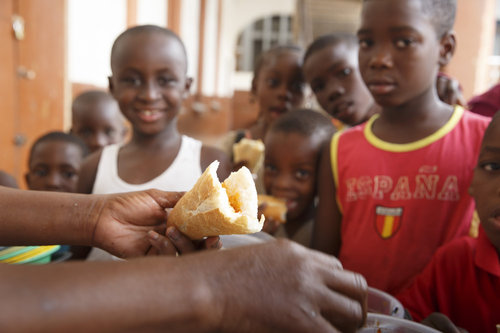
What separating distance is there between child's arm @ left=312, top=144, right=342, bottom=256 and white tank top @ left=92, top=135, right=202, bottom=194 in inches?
22.7

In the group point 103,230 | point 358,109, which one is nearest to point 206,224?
point 103,230

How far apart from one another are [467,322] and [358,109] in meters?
1.53

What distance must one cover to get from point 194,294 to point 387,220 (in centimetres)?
127

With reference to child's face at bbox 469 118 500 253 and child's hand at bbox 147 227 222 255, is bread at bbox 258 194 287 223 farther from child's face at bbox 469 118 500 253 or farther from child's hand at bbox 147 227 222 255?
child's hand at bbox 147 227 222 255

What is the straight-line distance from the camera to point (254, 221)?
938mm

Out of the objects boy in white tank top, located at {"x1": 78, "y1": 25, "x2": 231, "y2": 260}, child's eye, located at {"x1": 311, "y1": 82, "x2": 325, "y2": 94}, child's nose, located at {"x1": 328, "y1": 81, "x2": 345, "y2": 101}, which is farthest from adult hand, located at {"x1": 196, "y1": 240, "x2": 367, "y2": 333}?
child's eye, located at {"x1": 311, "y1": 82, "x2": 325, "y2": 94}

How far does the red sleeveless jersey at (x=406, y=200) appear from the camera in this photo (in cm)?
164

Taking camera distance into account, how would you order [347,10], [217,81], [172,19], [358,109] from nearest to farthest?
1. [358,109]
2. [172,19]
3. [347,10]
4. [217,81]

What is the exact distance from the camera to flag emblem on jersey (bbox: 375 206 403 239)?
5.56 ft

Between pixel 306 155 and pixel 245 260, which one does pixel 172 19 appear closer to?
pixel 306 155

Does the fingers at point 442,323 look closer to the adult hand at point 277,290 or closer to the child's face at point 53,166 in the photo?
the adult hand at point 277,290

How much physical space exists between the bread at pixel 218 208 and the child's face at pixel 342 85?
1753 millimetres

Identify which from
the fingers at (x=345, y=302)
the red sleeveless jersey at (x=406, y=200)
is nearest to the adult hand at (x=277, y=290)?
the fingers at (x=345, y=302)

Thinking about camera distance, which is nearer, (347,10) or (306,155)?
(306,155)
